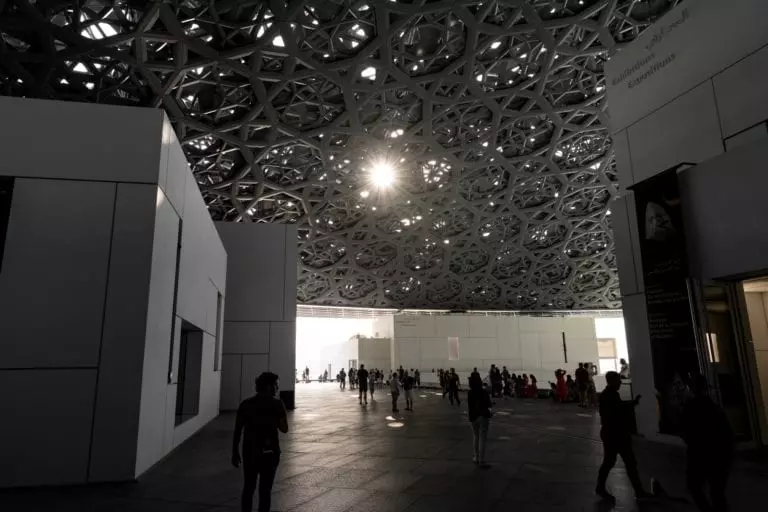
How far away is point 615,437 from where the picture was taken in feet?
16.3

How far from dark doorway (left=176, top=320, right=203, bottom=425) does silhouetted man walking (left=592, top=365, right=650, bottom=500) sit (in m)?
9.33

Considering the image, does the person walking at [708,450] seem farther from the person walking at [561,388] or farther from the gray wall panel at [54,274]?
the person walking at [561,388]

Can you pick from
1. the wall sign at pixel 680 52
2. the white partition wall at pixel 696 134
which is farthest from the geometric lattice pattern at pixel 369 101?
the white partition wall at pixel 696 134

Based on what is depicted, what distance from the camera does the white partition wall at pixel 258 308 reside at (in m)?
16.8

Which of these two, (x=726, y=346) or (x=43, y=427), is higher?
(x=726, y=346)

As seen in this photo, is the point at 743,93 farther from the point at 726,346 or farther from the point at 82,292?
the point at 82,292

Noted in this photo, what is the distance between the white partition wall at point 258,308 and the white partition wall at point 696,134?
38.7 ft

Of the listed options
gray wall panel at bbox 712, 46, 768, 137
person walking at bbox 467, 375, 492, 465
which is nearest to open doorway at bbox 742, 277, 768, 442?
gray wall panel at bbox 712, 46, 768, 137

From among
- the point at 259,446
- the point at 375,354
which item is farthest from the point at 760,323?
the point at 375,354

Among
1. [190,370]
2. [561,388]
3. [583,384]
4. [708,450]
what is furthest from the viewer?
[561,388]

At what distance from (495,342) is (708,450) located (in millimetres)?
33194

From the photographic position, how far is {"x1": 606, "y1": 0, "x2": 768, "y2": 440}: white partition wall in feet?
23.6

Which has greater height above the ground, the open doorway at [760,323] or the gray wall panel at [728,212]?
the gray wall panel at [728,212]

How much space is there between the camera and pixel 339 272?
136ft
